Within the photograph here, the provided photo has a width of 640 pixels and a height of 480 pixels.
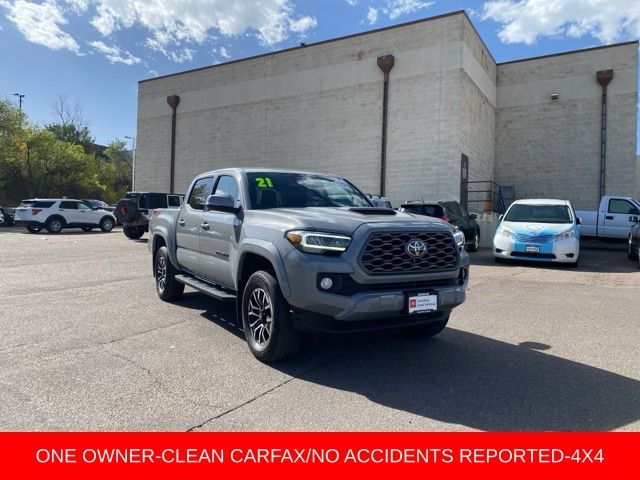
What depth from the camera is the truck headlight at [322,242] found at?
12.7ft

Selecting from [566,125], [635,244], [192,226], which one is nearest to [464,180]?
[566,125]

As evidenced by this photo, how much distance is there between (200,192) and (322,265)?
314cm

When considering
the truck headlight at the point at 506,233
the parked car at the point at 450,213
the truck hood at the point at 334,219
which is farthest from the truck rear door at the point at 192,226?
the truck headlight at the point at 506,233

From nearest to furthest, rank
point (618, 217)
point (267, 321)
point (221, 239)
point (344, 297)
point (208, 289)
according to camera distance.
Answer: point (344, 297) → point (267, 321) → point (221, 239) → point (208, 289) → point (618, 217)

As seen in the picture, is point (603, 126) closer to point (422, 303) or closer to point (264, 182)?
point (264, 182)

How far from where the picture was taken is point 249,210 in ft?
15.9

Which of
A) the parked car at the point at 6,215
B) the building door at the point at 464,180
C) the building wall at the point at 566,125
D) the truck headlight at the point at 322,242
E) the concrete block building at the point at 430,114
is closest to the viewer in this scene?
the truck headlight at the point at 322,242

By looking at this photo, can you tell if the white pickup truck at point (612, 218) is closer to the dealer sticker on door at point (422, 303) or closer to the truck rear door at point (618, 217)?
the truck rear door at point (618, 217)

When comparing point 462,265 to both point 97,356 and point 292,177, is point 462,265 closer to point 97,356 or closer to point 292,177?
point 292,177

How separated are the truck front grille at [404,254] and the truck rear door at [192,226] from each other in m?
2.71

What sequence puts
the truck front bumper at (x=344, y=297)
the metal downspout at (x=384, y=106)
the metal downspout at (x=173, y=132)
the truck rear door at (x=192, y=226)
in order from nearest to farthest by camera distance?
1. the truck front bumper at (x=344, y=297)
2. the truck rear door at (x=192, y=226)
3. the metal downspout at (x=384, y=106)
4. the metal downspout at (x=173, y=132)

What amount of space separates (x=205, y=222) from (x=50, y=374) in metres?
2.35

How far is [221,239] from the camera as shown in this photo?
5.29m

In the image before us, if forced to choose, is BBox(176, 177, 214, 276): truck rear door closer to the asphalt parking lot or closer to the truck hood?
the asphalt parking lot
